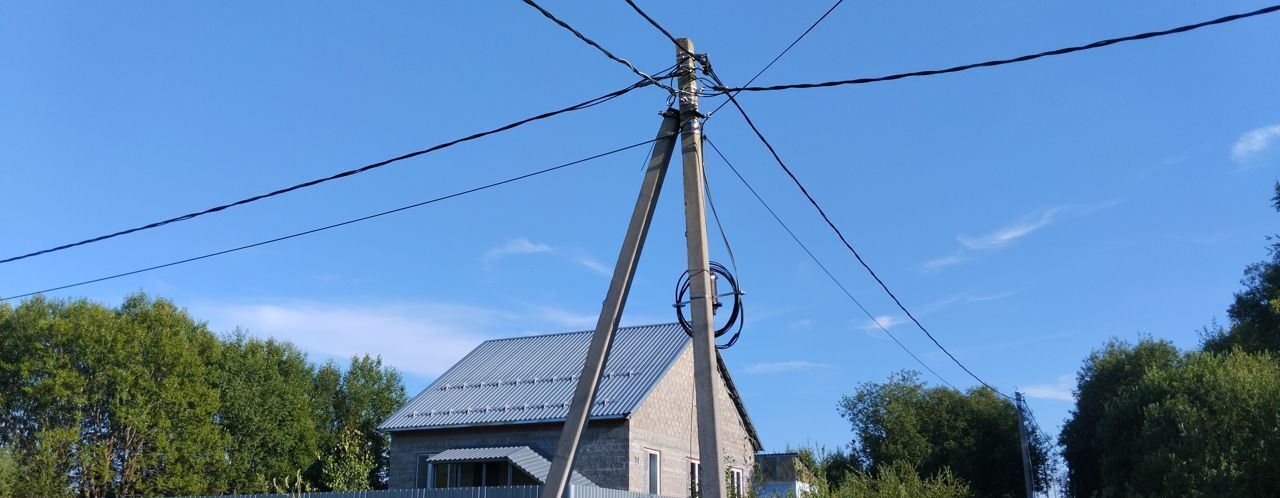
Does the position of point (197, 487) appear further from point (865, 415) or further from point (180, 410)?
point (865, 415)

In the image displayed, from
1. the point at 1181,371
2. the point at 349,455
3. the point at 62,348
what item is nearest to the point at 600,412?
the point at 349,455

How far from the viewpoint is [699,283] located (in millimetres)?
9359

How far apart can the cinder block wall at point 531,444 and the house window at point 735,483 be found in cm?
272

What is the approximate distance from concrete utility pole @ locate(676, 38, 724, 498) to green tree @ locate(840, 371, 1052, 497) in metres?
34.7

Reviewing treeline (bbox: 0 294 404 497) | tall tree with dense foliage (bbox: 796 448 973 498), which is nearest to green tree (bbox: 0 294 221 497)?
treeline (bbox: 0 294 404 497)

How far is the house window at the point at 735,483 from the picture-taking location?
22112mm

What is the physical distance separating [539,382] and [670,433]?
437 cm

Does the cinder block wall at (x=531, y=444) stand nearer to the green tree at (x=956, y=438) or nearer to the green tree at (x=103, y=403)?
the green tree at (x=103, y=403)

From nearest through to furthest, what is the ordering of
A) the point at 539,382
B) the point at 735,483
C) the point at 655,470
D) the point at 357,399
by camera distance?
the point at 655,470
the point at 735,483
the point at 539,382
the point at 357,399

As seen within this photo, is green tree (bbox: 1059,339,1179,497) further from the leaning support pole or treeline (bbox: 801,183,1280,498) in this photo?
the leaning support pole

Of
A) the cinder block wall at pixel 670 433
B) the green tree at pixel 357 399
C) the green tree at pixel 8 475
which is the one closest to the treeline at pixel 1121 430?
the cinder block wall at pixel 670 433

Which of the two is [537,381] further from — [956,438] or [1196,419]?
[956,438]

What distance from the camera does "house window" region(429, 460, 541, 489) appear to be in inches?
1047

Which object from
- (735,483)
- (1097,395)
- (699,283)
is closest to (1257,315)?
(1097,395)
